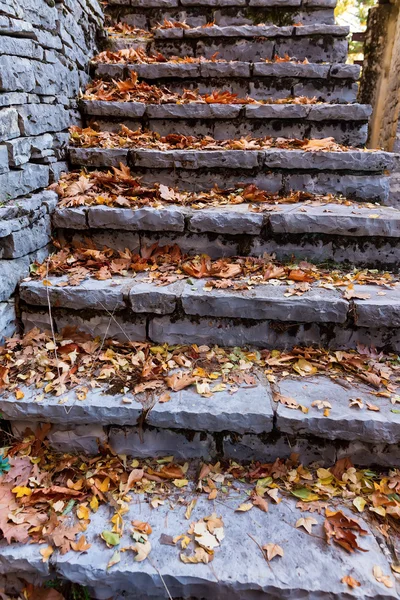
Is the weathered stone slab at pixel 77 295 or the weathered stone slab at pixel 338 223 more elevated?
the weathered stone slab at pixel 338 223

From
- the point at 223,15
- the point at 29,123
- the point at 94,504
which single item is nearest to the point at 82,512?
the point at 94,504

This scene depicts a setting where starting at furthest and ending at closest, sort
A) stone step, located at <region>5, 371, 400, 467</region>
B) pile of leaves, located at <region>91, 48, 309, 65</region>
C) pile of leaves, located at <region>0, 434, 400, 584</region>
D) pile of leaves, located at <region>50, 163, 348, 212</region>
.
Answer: pile of leaves, located at <region>91, 48, 309, 65</region> < pile of leaves, located at <region>50, 163, 348, 212</region> < stone step, located at <region>5, 371, 400, 467</region> < pile of leaves, located at <region>0, 434, 400, 584</region>

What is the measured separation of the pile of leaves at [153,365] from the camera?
1858 millimetres

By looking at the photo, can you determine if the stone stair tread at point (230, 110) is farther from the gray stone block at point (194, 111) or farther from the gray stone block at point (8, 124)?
the gray stone block at point (8, 124)

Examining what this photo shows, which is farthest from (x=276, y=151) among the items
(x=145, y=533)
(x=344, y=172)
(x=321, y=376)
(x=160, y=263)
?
(x=145, y=533)

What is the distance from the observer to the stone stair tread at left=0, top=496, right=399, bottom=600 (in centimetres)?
137

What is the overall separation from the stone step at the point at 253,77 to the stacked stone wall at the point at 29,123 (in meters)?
0.82

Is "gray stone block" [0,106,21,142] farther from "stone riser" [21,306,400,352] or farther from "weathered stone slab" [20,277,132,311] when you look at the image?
"stone riser" [21,306,400,352]

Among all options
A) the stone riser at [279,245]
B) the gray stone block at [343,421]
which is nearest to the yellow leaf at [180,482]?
the gray stone block at [343,421]

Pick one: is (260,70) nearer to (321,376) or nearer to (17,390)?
(321,376)

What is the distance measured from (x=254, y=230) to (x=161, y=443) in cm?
136

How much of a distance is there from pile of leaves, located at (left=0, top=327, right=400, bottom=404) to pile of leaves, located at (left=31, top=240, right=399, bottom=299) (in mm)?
342

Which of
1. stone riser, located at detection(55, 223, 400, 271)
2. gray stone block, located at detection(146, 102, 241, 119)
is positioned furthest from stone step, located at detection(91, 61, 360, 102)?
stone riser, located at detection(55, 223, 400, 271)

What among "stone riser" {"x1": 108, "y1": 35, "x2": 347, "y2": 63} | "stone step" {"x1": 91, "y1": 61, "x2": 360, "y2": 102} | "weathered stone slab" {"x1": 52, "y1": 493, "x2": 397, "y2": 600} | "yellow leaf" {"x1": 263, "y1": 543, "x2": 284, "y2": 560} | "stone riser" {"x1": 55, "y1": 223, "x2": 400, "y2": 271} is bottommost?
"weathered stone slab" {"x1": 52, "y1": 493, "x2": 397, "y2": 600}
